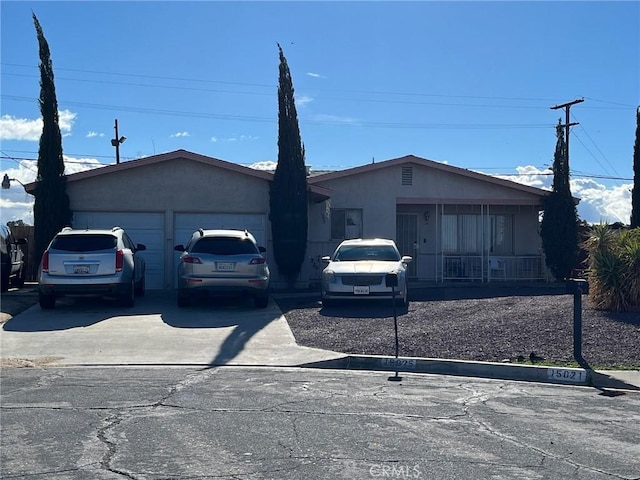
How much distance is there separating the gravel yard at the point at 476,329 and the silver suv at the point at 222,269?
3.14 feet

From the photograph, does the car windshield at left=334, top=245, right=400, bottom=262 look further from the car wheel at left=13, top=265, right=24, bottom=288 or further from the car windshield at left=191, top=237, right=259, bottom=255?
the car wheel at left=13, top=265, right=24, bottom=288

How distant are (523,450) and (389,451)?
1.08 meters

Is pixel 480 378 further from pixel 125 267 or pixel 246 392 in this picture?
pixel 125 267

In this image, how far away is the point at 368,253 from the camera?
17109mm

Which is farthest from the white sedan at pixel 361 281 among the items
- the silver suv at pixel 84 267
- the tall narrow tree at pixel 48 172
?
the tall narrow tree at pixel 48 172

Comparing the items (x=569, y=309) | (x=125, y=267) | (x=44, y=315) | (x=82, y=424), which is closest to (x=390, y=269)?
(x=569, y=309)

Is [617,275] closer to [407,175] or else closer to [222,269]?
[222,269]

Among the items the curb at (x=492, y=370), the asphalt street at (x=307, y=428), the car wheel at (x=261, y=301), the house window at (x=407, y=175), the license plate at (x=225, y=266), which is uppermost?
the house window at (x=407, y=175)

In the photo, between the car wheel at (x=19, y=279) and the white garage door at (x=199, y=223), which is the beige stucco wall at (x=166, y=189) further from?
the car wheel at (x=19, y=279)

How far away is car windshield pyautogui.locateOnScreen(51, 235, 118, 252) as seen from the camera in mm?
14578

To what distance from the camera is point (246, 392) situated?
27.3 feet

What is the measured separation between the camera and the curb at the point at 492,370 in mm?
9312

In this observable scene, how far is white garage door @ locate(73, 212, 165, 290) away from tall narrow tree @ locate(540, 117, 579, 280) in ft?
36.5

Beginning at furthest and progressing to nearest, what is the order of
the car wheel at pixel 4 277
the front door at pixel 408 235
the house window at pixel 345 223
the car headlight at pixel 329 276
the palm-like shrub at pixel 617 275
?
the front door at pixel 408 235
the house window at pixel 345 223
the car wheel at pixel 4 277
the car headlight at pixel 329 276
the palm-like shrub at pixel 617 275
